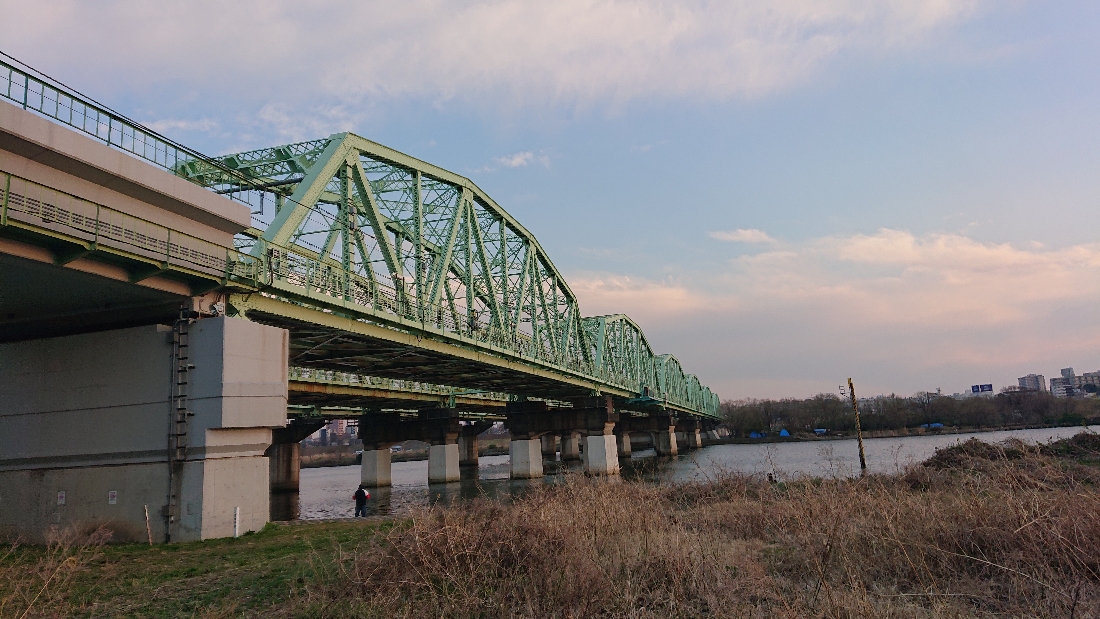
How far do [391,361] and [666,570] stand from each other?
107 feet

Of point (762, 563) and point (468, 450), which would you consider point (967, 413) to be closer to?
point (468, 450)

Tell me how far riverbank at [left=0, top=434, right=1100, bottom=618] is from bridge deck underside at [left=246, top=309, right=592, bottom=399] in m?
14.1

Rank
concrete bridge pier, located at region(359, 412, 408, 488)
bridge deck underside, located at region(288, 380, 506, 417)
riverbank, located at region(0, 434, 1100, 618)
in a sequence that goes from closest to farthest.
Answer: riverbank, located at region(0, 434, 1100, 618) → bridge deck underside, located at region(288, 380, 506, 417) → concrete bridge pier, located at region(359, 412, 408, 488)

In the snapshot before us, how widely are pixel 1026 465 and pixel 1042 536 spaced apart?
8.82m

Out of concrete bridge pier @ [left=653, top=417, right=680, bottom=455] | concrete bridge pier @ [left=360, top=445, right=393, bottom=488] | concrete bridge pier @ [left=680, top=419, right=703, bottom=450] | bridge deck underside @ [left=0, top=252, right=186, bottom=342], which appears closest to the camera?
bridge deck underside @ [left=0, top=252, right=186, bottom=342]

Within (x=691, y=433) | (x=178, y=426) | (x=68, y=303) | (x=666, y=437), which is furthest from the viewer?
(x=691, y=433)

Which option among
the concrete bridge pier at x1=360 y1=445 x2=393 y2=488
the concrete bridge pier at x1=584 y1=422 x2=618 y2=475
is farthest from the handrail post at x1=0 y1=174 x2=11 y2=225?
the concrete bridge pier at x1=584 y1=422 x2=618 y2=475

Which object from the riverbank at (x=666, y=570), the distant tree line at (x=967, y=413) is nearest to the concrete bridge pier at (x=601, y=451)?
the riverbank at (x=666, y=570)

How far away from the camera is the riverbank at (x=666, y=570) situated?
913 centimetres

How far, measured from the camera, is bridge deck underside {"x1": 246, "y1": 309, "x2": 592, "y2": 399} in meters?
29.3

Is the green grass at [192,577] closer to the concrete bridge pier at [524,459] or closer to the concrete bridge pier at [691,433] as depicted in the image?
the concrete bridge pier at [524,459]

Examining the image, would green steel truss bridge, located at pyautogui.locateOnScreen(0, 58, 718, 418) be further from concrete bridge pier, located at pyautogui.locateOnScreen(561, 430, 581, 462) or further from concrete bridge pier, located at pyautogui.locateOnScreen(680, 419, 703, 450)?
concrete bridge pier, located at pyautogui.locateOnScreen(680, 419, 703, 450)

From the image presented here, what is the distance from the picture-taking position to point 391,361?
1602 inches

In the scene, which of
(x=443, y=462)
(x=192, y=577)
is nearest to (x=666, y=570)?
(x=192, y=577)
